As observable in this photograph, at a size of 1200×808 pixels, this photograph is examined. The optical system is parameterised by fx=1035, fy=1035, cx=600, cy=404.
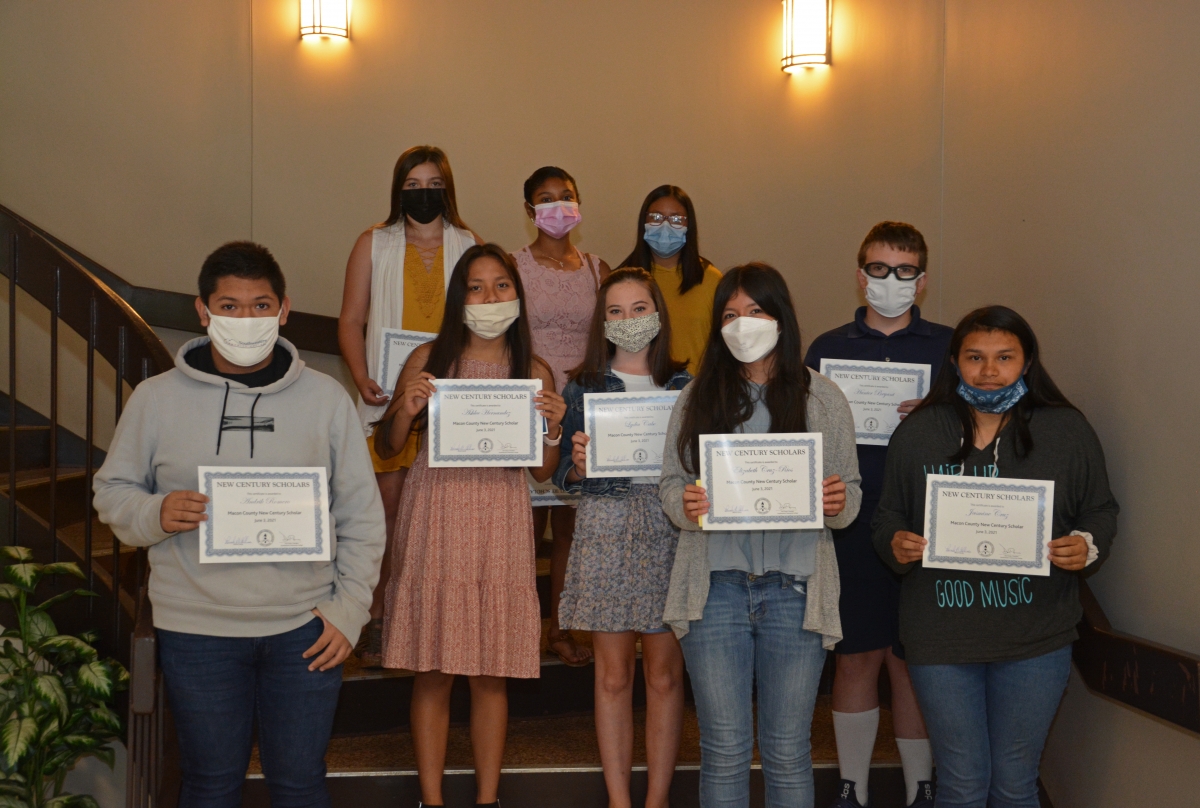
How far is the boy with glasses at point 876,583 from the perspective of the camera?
3.00 meters

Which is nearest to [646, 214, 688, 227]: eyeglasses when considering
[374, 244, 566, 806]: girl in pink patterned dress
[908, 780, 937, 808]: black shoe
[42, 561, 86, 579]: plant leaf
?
[374, 244, 566, 806]: girl in pink patterned dress

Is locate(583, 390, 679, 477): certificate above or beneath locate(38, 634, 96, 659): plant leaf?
above

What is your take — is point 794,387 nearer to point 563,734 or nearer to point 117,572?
point 563,734

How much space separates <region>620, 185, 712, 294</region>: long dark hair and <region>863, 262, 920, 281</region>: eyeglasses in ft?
2.43

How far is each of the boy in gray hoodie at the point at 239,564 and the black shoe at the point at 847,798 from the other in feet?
4.93

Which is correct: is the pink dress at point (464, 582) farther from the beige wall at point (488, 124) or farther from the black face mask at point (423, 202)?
the beige wall at point (488, 124)

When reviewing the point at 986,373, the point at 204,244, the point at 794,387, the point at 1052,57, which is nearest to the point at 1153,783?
the point at 986,373

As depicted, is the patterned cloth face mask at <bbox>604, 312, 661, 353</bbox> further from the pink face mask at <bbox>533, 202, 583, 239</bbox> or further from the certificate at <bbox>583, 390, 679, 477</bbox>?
the pink face mask at <bbox>533, 202, 583, 239</bbox>

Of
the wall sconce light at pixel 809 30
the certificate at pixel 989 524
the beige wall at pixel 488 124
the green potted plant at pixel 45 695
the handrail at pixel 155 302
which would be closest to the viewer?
the certificate at pixel 989 524

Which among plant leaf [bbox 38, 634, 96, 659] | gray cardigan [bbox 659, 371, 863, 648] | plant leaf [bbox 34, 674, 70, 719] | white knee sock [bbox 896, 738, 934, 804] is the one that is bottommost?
white knee sock [bbox 896, 738, 934, 804]

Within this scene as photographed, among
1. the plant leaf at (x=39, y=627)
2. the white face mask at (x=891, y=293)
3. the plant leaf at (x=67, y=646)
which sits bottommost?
the plant leaf at (x=67, y=646)

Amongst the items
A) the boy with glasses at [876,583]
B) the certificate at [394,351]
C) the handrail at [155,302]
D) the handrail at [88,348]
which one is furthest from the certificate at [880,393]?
the handrail at [155,302]

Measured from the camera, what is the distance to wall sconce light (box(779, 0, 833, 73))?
4.99m

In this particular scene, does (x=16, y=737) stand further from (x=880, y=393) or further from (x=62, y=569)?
(x=880, y=393)
